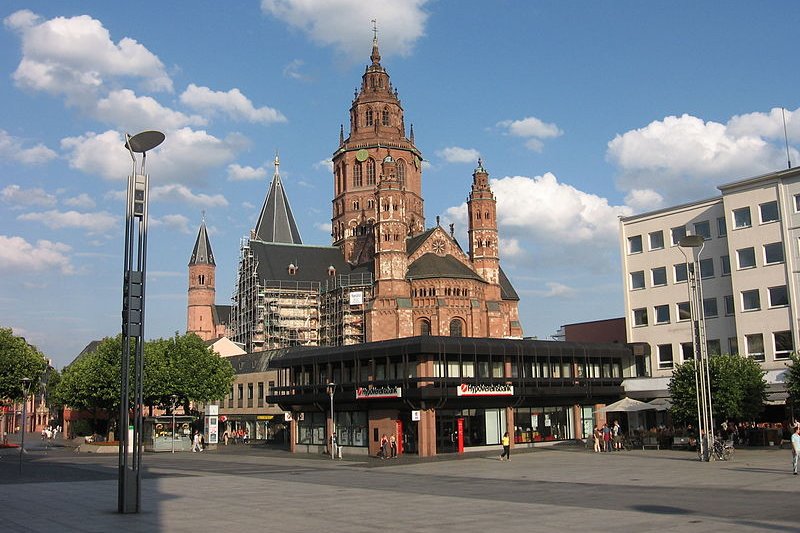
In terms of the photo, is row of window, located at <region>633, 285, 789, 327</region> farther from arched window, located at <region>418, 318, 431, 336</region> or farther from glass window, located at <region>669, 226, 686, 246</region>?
arched window, located at <region>418, 318, 431, 336</region>

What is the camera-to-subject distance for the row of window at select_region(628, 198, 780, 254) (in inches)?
2207

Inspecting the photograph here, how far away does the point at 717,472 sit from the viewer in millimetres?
32000

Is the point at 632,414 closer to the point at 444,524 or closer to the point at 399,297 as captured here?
the point at 399,297

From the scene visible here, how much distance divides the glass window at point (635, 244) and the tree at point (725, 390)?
17.3m

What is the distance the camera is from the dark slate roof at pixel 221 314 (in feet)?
463

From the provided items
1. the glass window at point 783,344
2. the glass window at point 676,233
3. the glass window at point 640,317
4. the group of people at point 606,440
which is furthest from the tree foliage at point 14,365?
the glass window at point 783,344

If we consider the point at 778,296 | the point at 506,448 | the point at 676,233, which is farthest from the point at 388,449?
the point at 676,233

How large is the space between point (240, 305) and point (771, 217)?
7960 cm

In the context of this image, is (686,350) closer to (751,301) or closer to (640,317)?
(640,317)

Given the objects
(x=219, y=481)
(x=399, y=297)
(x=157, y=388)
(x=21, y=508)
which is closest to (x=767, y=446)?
(x=219, y=481)

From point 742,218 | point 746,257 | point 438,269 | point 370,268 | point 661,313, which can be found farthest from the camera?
point 370,268

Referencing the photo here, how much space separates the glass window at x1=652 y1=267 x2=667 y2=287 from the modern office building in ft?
0.25

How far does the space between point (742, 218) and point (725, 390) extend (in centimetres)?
1526

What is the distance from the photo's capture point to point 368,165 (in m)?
122
